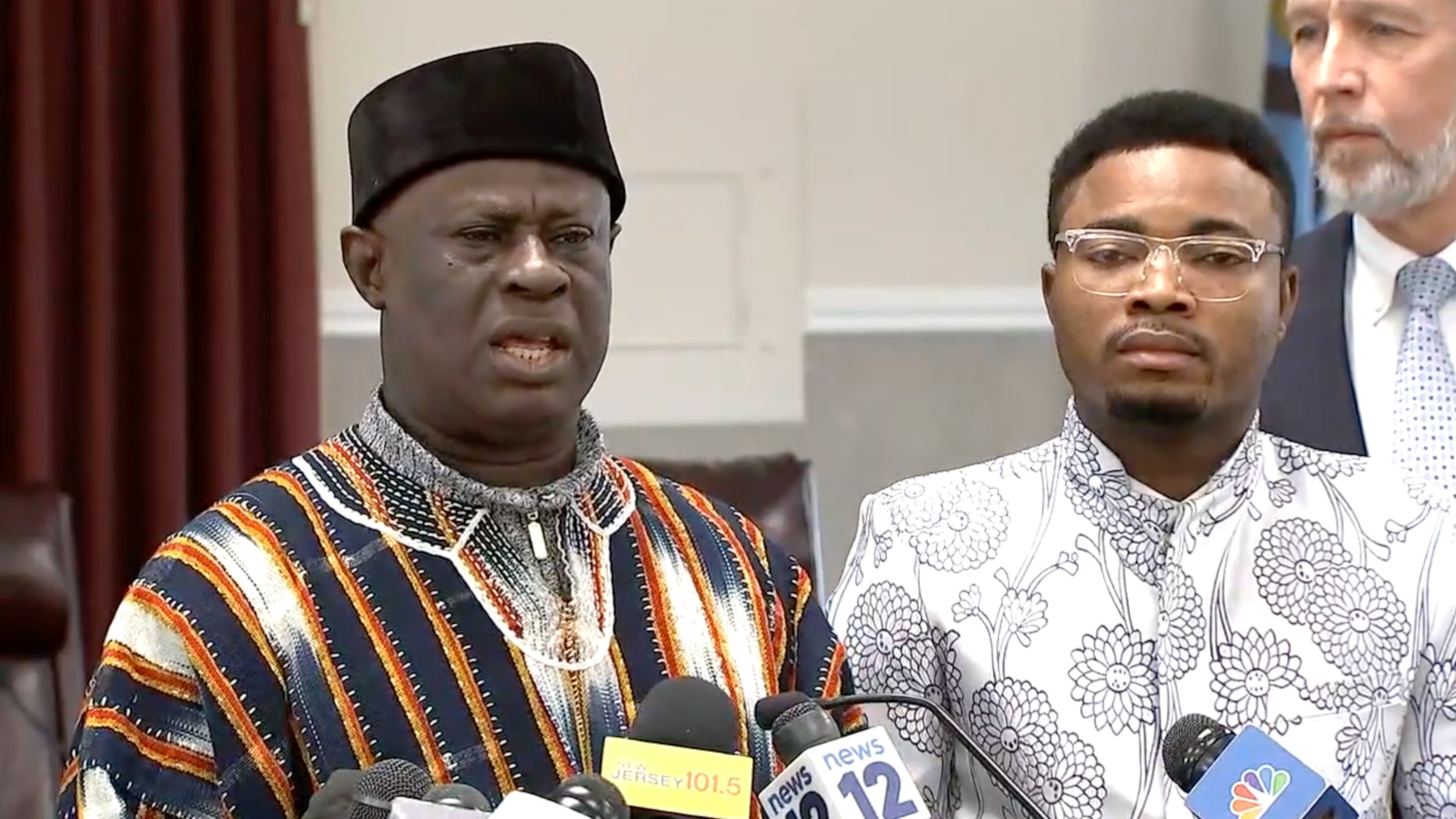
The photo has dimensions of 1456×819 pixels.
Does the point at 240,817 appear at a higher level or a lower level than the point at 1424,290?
lower

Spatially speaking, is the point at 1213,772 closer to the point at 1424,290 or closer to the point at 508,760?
the point at 508,760

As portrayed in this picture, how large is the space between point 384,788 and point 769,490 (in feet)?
5.55

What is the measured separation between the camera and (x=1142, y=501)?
5.05 feet

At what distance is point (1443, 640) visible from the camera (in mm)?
1505

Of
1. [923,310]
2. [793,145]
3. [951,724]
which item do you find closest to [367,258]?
[951,724]

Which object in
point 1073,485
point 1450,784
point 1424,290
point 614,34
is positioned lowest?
point 1450,784

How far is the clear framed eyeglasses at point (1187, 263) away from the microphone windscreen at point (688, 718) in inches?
22.5

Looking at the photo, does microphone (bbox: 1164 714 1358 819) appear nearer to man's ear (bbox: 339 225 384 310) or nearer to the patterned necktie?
man's ear (bbox: 339 225 384 310)

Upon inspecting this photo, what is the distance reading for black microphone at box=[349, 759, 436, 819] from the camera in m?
0.90

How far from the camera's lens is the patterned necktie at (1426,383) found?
1.91m

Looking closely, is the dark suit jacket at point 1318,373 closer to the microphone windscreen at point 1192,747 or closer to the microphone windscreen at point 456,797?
the microphone windscreen at point 1192,747

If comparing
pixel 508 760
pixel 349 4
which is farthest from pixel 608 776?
pixel 349 4

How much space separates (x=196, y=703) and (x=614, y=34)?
7.82 feet

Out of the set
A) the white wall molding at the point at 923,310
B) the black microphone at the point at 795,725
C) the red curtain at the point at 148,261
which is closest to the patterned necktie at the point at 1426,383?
the black microphone at the point at 795,725
